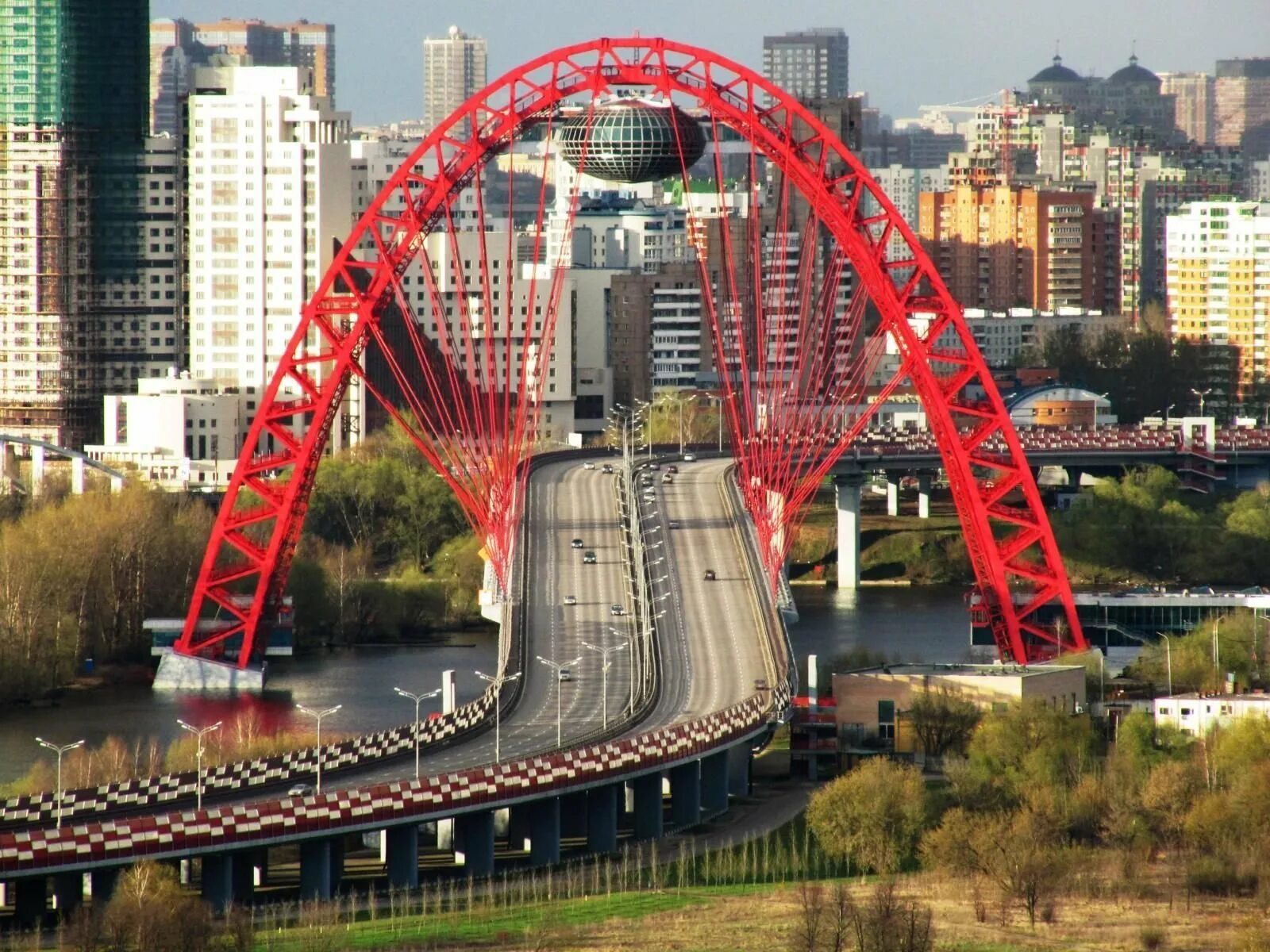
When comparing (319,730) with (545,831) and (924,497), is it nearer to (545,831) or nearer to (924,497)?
(545,831)

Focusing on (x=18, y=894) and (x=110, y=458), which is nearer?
(x=18, y=894)

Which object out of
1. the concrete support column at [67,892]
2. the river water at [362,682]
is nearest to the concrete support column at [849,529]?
the river water at [362,682]

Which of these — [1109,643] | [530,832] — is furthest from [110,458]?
[530,832]

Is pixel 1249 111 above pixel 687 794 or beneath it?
above

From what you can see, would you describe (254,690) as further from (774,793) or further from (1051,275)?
(1051,275)

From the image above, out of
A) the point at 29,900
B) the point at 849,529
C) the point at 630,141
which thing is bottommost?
the point at 29,900

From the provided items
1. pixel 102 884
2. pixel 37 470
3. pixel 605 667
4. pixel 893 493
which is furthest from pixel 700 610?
pixel 893 493
